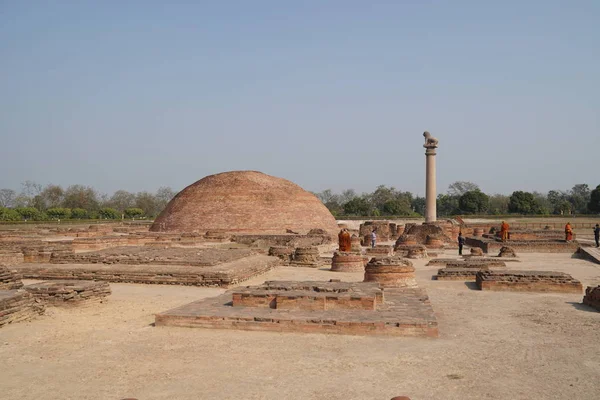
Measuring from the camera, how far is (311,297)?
7.21m

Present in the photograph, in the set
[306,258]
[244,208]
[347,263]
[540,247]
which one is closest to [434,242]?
[540,247]

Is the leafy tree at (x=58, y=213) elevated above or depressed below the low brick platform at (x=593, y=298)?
above

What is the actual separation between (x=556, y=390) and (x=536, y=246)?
1685 cm

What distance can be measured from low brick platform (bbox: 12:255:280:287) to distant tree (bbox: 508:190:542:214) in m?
48.3

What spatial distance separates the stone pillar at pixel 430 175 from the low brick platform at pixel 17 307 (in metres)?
23.6

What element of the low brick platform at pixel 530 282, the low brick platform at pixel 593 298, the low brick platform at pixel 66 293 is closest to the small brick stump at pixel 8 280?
the low brick platform at pixel 66 293

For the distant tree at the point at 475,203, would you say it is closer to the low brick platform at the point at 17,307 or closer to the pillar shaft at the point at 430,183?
the pillar shaft at the point at 430,183

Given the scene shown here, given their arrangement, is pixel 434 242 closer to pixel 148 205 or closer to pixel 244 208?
pixel 244 208

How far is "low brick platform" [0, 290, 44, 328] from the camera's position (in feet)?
22.5

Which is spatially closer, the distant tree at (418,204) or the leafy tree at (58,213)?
the leafy tree at (58,213)

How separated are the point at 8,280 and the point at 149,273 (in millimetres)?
3227

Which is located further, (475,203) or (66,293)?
(475,203)

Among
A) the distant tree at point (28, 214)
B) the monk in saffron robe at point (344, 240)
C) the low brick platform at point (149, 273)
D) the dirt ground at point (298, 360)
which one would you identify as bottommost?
the dirt ground at point (298, 360)

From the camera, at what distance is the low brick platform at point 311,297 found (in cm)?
714
